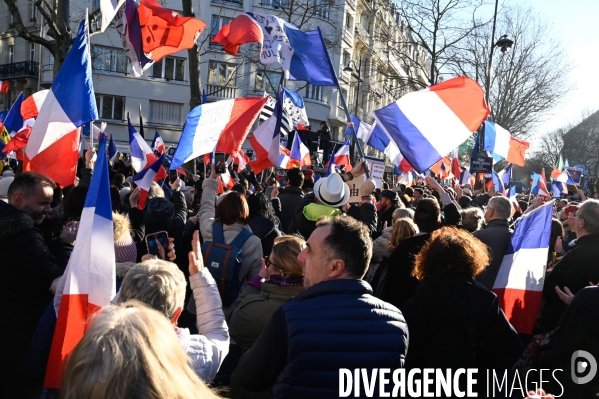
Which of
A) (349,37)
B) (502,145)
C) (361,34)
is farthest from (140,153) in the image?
(361,34)

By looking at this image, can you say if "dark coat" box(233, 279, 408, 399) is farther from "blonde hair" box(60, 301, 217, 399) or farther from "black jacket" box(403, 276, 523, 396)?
"blonde hair" box(60, 301, 217, 399)

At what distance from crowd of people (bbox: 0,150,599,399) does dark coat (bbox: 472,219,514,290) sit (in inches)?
0.5

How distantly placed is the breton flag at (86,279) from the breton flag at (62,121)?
2.00 meters

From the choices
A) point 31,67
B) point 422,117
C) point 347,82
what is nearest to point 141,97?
point 31,67

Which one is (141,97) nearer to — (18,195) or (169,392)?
(18,195)

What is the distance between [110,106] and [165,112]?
10.6 feet

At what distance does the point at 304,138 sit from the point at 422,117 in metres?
9.63

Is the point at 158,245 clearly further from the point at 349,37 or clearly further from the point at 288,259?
the point at 349,37

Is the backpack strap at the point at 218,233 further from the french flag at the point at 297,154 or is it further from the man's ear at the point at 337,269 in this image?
the french flag at the point at 297,154

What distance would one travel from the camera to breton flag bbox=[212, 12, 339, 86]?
7922 millimetres

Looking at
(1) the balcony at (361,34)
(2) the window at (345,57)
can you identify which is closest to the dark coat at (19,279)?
(2) the window at (345,57)

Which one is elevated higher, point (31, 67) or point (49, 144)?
point (31, 67)

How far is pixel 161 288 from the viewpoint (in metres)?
2.43

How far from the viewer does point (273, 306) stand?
3.25 meters
